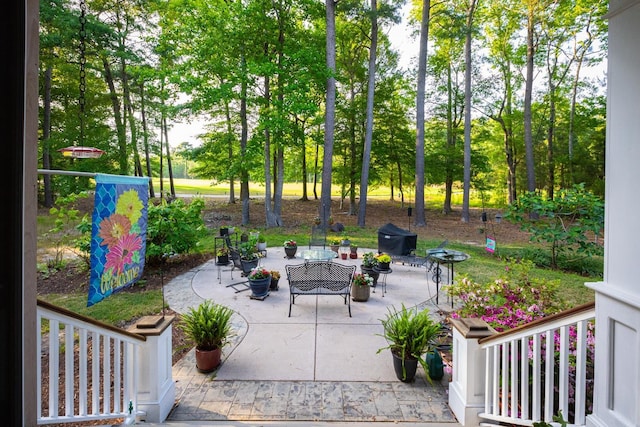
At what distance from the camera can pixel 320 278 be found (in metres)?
6.11

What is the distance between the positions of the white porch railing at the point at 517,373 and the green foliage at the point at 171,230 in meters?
7.33

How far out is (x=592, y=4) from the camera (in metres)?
16.7

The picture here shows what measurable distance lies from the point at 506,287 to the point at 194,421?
4.29m

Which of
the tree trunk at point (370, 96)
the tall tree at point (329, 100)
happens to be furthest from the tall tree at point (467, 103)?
the tall tree at point (329, 100)

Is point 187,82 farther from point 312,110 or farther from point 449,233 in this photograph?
point 449,233

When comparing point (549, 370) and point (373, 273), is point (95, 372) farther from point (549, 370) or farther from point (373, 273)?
point (373, 273)

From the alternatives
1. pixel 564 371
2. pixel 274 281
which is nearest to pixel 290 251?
pixel 274 281

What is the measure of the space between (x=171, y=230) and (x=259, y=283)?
353 centimetres

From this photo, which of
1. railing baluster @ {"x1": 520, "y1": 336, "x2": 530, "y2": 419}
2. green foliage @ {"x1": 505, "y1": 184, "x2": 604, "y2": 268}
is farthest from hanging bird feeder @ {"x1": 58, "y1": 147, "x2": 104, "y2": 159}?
green foliage @ {"x1": 505, "y1": 184, "x2": 604, "y2": 268}

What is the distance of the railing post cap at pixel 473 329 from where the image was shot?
9.99 ft

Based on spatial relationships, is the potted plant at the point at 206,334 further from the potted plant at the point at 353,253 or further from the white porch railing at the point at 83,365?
the potted plant at the point at 353,253

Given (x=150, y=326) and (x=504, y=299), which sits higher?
(x=150, y=326)

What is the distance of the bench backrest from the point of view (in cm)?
604

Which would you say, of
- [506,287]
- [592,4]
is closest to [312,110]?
[506,287]
